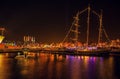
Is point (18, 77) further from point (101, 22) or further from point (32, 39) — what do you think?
point (32, 39)

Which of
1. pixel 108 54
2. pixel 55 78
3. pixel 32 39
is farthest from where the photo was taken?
pixel 32 39

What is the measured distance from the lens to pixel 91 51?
5978cm

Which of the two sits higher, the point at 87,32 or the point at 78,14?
the point at 78,14

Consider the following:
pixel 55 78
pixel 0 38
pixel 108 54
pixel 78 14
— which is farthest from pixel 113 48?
pixel 55 78

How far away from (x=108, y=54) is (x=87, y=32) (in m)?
6.92

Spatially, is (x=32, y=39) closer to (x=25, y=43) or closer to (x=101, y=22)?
(x=25, y=43)

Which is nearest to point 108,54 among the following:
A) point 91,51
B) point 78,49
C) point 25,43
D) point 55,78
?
point 91,51

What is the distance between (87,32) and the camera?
62.3 meters

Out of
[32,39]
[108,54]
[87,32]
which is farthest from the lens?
[32,39]

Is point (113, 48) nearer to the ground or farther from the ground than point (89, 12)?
nearer to the ground

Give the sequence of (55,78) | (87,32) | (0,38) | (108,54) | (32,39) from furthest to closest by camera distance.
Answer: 1. (32,39)
2. (0,38)
3. (87,32)
4. (108,54)
5. (55,78)

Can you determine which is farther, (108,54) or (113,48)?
(113,48)

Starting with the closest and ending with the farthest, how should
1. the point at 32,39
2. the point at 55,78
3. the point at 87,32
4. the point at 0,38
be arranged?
the point at 55,78 → the point at 87,32 → the point at 0,38 → the point at 32,39

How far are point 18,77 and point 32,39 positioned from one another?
75.0m
